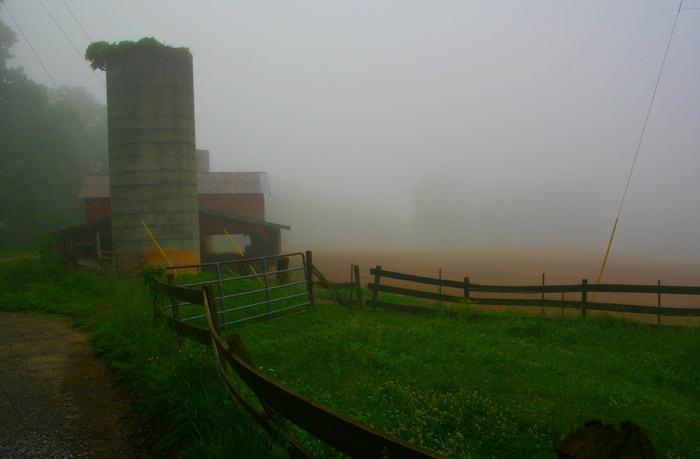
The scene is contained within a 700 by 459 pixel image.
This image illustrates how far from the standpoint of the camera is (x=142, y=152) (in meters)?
19.9

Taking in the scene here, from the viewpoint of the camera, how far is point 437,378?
593cm

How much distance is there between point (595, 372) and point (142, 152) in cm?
1884

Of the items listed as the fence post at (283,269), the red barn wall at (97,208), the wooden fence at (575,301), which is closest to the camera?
the wooden fence at (575,301)

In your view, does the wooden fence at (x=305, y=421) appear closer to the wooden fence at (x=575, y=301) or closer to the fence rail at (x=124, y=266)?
the wooden fence at (x=575, y=301)

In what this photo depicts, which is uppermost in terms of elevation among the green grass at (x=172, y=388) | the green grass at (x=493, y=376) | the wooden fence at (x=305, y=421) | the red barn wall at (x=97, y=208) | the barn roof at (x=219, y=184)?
the barn roof at (x=219, y=184)

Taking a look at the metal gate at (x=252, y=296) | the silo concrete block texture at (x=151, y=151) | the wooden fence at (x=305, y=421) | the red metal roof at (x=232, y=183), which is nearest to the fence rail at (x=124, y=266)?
the silo concrete block texture at (x=151, y=151)

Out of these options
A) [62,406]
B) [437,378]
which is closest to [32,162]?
[62,406]

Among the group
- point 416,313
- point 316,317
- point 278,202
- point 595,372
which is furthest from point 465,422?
point 278,202

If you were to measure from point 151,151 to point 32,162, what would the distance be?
3474 centimetres

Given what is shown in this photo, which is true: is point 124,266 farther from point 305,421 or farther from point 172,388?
point 305,421

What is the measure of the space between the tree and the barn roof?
12476mm

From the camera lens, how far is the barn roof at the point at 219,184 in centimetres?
3203

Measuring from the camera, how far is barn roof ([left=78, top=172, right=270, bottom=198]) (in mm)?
32031

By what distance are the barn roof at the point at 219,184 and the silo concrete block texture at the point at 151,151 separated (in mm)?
12195
